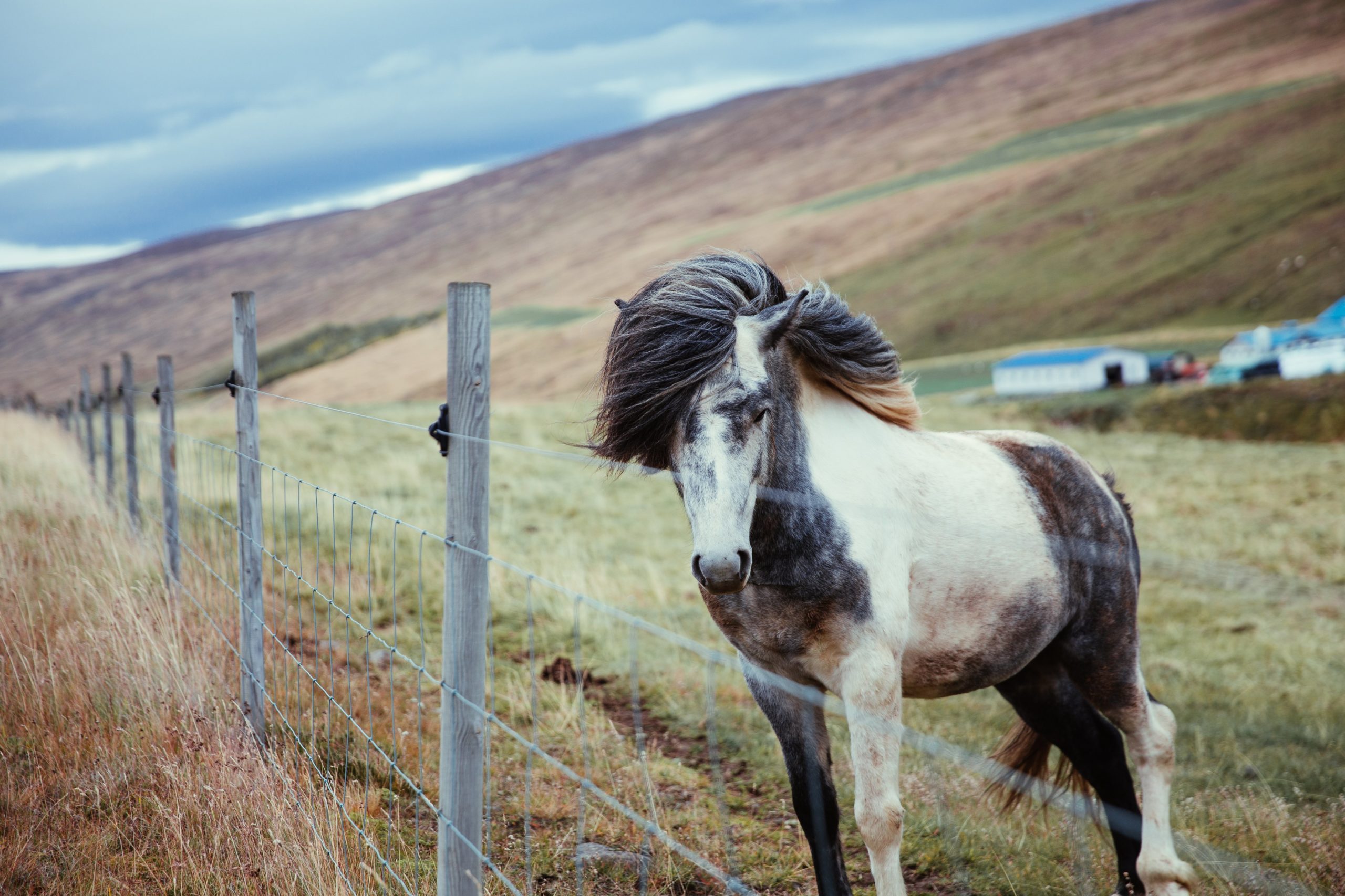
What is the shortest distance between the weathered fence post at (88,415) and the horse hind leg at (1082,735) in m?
9.44

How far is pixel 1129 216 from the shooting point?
→ 7406 centimetres

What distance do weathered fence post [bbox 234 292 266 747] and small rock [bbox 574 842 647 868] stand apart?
1.63 metres

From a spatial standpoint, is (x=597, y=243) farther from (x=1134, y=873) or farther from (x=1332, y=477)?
(x=1134, y=873)

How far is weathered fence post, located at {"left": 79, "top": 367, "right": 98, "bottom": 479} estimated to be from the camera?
10545mm

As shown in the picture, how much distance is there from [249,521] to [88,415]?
304 inches

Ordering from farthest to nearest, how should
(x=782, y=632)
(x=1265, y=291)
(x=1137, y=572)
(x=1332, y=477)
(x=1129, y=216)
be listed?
1. (x=1129, y=216)
2. (x=1265, y=291)
3. (x=1332, y=477)
4. (x=1137, y=572)
5. (x=782, y=632)

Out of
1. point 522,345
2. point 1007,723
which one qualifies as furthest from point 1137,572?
point 522,345

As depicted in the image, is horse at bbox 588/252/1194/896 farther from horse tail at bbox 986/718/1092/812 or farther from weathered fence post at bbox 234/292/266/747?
weathered fence post at bbox 234/292/266/747

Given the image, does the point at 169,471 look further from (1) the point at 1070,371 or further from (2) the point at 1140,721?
(1) the point at 1070,371

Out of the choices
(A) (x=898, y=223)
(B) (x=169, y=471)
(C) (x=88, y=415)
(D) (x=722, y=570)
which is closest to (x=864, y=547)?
(D) (x=722, y=570)

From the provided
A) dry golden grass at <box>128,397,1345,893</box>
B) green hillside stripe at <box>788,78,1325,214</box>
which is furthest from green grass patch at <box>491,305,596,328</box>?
dry golden grass at <box>128,397,1345,893</box>

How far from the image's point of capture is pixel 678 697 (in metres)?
6.66

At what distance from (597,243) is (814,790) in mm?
102206

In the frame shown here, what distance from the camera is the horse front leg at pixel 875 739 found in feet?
10.3
